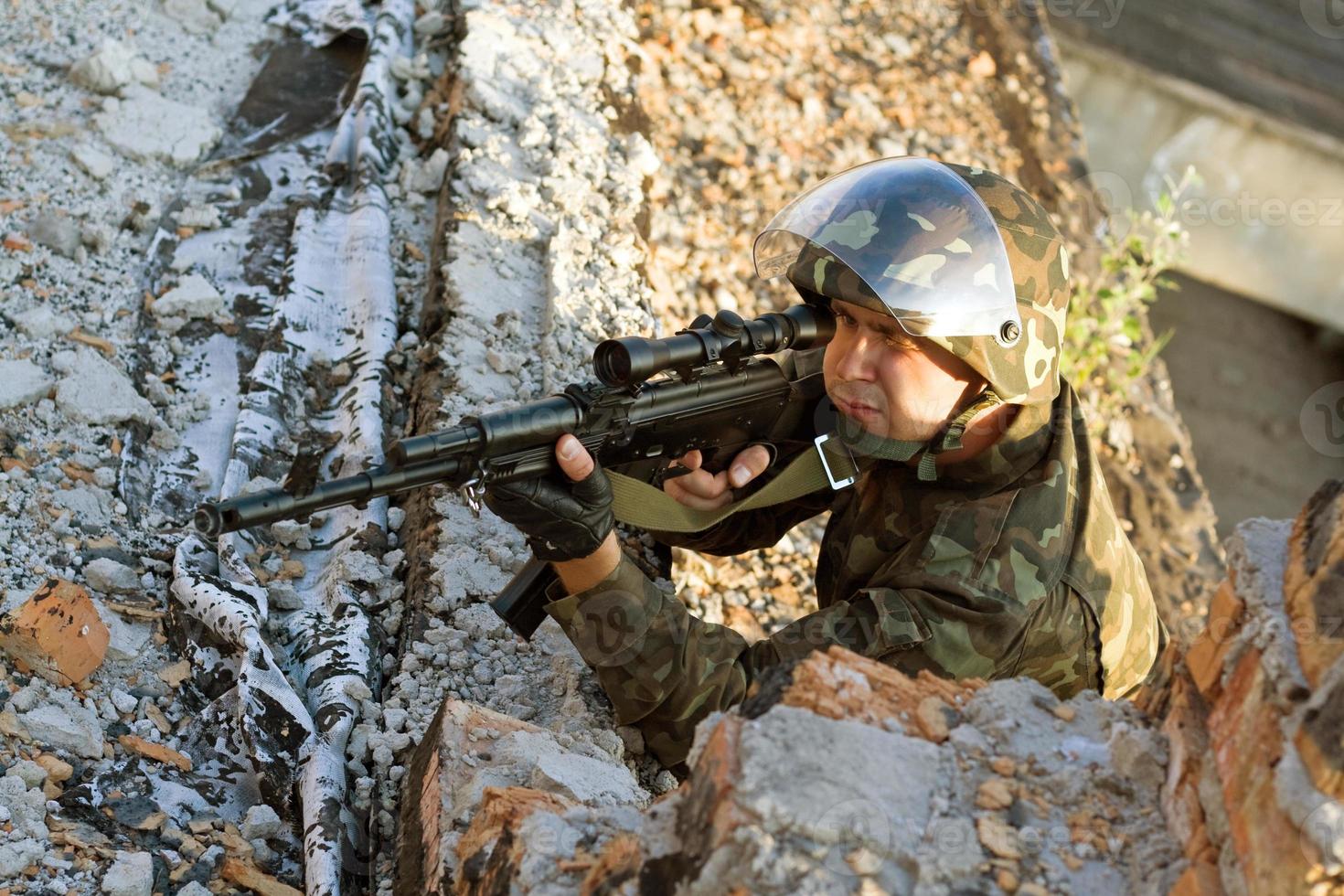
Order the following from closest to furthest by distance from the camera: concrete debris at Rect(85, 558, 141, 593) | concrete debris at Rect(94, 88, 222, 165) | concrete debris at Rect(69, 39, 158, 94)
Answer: concrete debris at Rect(85, 558, 141, 593)
concrete debris at Rect(94, 88, 222, 165)
concrete debris at Rect(69, 39, 158, 94)

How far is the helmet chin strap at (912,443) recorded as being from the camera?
335cm

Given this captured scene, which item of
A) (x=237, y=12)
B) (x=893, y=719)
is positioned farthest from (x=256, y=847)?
(x=237, y=12)

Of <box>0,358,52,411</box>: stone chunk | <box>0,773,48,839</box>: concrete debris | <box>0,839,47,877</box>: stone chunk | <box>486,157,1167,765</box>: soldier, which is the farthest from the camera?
<box>0,358,52,411</box>: stone chunk

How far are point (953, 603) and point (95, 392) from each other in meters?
2.68

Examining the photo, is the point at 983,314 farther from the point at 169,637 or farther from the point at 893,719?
the point at 169,637

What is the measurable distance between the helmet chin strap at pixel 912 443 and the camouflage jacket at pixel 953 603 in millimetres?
132

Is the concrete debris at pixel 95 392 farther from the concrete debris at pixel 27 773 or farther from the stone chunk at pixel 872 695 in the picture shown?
the stone chunk at pixel 872 695

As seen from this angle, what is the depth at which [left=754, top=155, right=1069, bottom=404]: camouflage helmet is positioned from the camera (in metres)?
3.21

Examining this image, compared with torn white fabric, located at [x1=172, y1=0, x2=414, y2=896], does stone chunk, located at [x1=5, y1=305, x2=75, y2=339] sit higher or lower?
higher

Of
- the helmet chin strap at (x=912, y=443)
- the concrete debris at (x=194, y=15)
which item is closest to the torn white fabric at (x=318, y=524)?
the concrete debris at (x=194, y=15)

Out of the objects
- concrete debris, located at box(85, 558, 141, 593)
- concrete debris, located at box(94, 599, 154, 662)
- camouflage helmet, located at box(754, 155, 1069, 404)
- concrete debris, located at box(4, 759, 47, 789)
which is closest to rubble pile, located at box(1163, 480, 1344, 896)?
camouflage helmet, located at box(754, 155, 1069, 404)

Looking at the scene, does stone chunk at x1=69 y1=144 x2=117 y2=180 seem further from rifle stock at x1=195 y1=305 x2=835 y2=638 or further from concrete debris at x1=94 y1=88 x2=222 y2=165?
rifle stock at x1=195 y1=305 x2=835 y2=638

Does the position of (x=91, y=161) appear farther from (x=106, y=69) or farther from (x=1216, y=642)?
(x=1216, y=642)

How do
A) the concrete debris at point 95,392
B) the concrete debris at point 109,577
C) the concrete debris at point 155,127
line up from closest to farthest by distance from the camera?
the concrete debris at point 109,577 → the concrete debris at point 95,392 → the concrete debris at point 155,127
